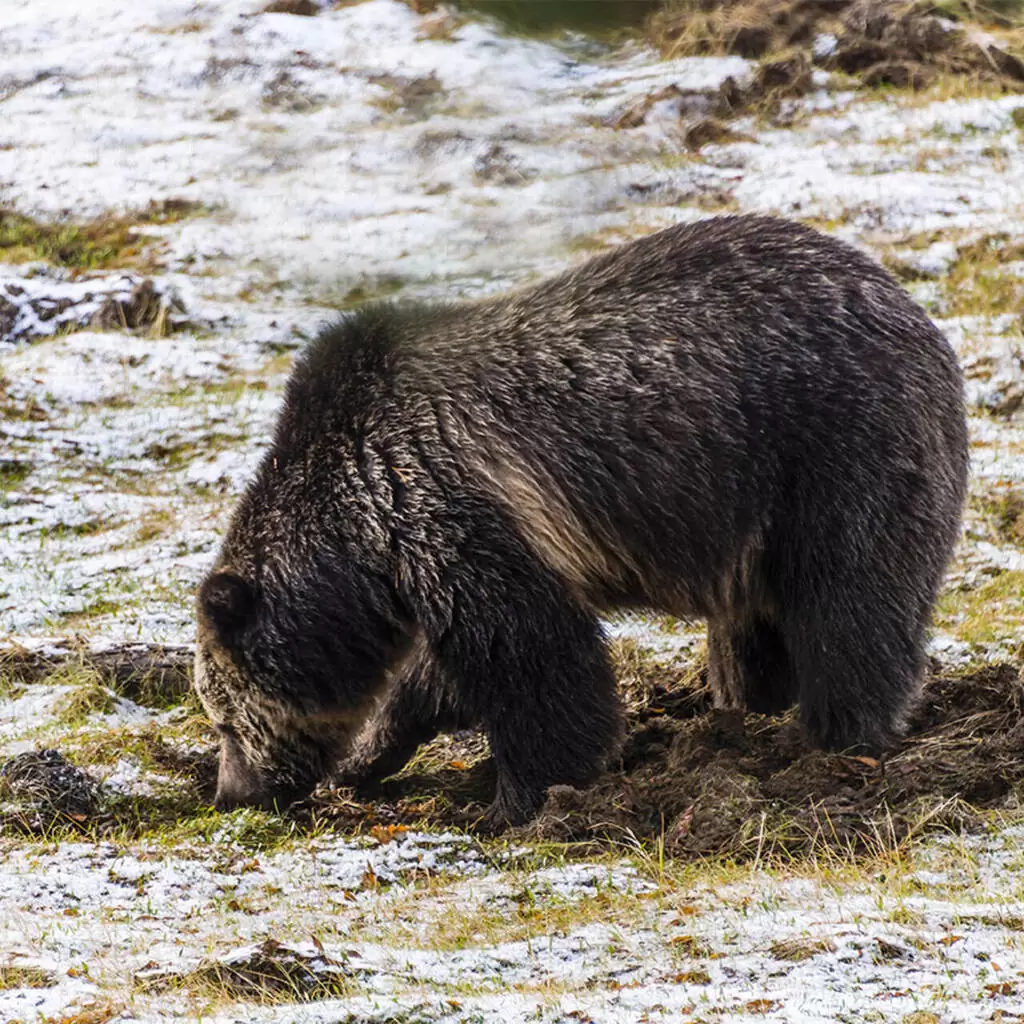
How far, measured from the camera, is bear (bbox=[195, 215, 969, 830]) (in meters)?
5.97

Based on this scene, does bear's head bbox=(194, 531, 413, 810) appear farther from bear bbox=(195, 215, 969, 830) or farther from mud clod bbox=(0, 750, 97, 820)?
mud clod bbox=(0, 750, 97, 820)

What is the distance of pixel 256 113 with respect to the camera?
281cm

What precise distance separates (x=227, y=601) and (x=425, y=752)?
1627mm

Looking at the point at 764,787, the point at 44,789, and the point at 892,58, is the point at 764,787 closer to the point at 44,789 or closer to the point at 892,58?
the point at 44,789

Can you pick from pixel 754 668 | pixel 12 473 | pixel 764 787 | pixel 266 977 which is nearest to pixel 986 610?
pixel 754 668

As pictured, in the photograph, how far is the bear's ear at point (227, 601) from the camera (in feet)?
19.9

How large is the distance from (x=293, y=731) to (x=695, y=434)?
2221mm

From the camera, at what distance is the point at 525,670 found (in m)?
5.89

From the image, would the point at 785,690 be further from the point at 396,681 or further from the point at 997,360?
the point at 997,360

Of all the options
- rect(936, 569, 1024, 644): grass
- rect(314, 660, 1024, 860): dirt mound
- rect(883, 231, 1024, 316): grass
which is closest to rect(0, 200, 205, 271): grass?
rect(883, 231, 1024, 316): grass

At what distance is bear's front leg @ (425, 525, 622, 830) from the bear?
0.04ft

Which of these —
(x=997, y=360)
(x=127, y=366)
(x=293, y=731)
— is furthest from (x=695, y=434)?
(x=127, y=366)

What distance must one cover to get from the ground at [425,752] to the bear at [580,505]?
0.38 meters

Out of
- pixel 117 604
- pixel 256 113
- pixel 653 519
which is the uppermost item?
pixel 256 113
